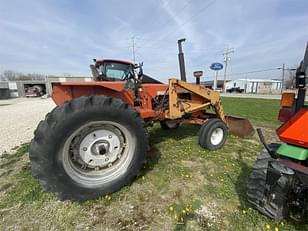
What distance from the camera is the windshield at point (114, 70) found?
4.74 metres

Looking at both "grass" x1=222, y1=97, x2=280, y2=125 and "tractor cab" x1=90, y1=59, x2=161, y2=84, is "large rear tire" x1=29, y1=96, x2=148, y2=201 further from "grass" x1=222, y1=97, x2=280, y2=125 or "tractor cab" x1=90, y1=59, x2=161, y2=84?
"grass" x1=222, y1=97, x2=280, y2=125

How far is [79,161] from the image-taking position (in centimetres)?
248

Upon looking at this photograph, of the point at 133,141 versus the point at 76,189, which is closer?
the point at 76,189

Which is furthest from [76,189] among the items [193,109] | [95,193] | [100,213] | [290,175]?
[193,109]

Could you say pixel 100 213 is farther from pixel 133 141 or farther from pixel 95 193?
pixel 133 141

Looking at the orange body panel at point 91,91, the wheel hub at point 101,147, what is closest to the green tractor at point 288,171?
the wheel hub at point 101,147

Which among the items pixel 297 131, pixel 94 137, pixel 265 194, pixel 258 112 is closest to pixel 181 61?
pixel 94 137

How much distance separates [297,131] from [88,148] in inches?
92.5

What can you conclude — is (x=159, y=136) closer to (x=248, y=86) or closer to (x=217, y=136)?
(x=217, y=136)

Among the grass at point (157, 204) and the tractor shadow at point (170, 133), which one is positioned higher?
the tractor shadow at point (170, 133)

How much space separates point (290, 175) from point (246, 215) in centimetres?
84

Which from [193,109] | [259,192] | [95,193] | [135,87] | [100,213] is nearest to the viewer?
[259,192]

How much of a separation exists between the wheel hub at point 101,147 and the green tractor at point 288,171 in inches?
68.3

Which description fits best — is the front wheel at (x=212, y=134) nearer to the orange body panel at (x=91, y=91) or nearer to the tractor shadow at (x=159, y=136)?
the tractor shadow at (x=159, y=136)
